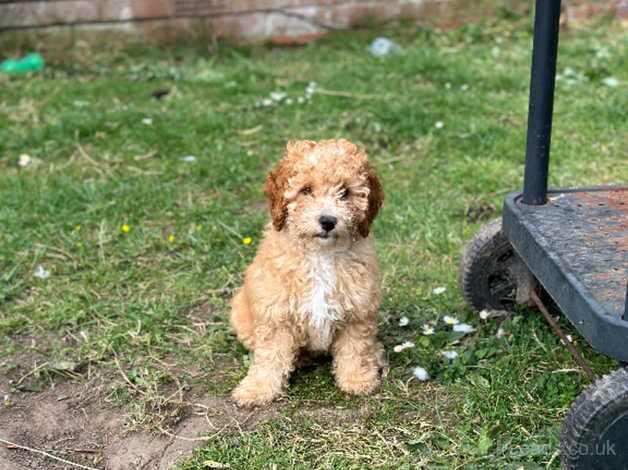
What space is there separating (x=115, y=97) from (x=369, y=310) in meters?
4.38

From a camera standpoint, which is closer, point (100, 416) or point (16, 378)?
point (100, 416)

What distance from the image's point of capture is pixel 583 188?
138 inches

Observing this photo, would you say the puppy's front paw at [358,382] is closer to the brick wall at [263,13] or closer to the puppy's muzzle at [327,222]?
the puppy's muzzle at [327,222]

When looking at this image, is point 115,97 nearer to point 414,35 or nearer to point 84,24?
point 84,24

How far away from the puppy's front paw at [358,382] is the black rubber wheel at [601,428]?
3.13 ft

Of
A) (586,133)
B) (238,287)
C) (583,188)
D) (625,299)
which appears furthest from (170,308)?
(586,133)

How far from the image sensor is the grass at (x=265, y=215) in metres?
3.12

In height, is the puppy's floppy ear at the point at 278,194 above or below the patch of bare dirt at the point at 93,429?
above

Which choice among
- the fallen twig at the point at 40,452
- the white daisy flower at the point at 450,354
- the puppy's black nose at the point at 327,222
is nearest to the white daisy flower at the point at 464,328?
the white daisy flower at the point at 450,354

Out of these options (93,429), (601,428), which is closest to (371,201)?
(601,428)

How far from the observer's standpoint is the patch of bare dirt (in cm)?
301

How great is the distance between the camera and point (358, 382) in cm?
328

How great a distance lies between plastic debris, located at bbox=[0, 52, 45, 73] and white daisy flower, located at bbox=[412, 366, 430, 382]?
547 centimetres

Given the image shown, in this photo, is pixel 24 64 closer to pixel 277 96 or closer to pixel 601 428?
pixel 277 96
